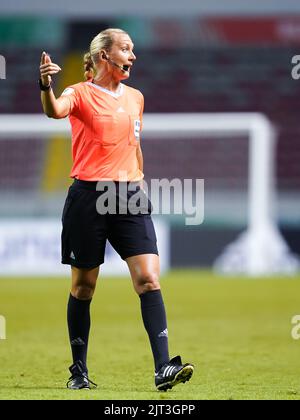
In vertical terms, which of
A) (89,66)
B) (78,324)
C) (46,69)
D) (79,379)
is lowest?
(79,379)

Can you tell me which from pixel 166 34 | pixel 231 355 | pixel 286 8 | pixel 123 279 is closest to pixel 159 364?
pixel 231 355

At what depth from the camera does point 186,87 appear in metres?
26.3

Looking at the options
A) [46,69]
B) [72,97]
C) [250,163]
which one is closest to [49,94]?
[46,69]

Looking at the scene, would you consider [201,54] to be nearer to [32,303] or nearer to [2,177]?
[2,177]

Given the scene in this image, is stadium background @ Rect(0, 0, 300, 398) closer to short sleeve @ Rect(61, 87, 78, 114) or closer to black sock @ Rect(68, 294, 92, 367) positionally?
black sock @ Rect(68, 294, 92, 367)

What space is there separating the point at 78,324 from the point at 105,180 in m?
0.90

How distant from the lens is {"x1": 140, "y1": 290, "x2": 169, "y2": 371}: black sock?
6.29m

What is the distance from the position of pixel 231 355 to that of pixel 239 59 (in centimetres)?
1883

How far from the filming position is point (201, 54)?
1066 inches

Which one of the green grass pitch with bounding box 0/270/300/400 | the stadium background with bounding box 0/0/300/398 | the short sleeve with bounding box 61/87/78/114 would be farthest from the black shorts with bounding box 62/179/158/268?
the stadium background with bounding box 0/0/300/398

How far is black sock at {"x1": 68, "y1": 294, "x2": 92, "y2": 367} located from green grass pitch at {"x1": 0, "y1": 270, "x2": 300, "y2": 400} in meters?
0.23

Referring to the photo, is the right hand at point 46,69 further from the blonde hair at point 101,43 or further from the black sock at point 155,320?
the black sock at point 155,320

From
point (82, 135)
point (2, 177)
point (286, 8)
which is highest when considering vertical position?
point (286, 8)

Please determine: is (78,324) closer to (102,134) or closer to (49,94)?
(102,134)
